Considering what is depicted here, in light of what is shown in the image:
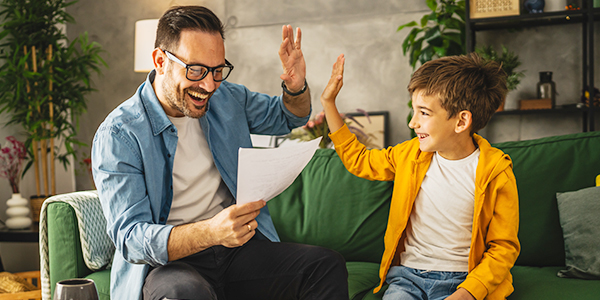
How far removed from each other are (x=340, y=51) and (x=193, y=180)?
2.09 metres

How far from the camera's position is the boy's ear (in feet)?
4.65

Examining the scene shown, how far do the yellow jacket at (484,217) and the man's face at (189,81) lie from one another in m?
0.66

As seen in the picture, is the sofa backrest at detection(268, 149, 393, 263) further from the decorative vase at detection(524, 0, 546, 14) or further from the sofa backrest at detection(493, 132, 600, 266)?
the decorative vase at detection(524, 0, 546, 14)

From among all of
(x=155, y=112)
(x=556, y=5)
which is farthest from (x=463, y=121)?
(x=556, y=5)

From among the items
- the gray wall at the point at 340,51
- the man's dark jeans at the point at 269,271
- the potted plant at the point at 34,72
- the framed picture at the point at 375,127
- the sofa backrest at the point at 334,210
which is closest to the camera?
the man's dark jeans at the point at 269,271

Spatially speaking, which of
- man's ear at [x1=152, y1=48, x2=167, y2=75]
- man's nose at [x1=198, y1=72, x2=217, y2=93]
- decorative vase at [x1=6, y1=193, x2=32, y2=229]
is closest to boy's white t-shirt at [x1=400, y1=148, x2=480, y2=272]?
man's nose at [x1=198, y1=72, x2=217, y2=93]

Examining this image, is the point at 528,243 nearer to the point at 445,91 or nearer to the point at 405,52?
the point at 445,91

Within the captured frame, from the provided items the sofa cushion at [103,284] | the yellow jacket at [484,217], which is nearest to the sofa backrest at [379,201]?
the yellow jacket at [484,217]

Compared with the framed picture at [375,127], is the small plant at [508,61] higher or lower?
higher

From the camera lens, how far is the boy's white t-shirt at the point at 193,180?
139cm

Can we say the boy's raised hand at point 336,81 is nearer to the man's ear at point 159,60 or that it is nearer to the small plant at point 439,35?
the man's ear at point 159,60

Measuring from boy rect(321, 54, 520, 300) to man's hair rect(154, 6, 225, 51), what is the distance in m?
0.43

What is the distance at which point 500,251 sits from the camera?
1.35 metres

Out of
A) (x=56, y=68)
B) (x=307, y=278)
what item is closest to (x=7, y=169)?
(x=56, y=68)
